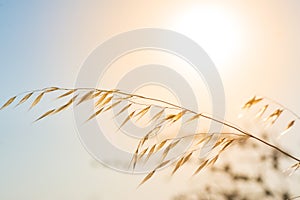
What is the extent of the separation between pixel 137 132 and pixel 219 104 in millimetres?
165

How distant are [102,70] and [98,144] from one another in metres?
0.20

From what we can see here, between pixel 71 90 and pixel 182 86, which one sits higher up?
pixel 182 86

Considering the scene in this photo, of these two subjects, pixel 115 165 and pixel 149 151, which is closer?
pixel 149 151

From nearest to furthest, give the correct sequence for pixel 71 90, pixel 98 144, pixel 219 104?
pixel 71 90 < pixel 219 104 < pixel 98 144

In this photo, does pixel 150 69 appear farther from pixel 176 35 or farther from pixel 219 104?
pixel 219 104

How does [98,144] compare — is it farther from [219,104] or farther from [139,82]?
→ [219,104]

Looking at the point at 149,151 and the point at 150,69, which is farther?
the point at 150,69

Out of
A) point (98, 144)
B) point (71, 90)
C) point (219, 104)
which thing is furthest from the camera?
point (98, 144)

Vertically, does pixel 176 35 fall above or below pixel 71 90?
above

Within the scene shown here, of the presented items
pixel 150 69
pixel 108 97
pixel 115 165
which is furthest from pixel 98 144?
pixel 108 97

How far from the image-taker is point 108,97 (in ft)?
1.07

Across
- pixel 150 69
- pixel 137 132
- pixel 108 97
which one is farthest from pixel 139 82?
pixel 108 97

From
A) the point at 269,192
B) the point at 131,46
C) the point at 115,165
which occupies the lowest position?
the point at 115,165

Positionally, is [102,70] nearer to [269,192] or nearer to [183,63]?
[183,63]
